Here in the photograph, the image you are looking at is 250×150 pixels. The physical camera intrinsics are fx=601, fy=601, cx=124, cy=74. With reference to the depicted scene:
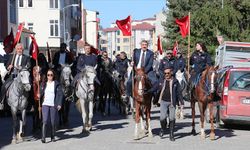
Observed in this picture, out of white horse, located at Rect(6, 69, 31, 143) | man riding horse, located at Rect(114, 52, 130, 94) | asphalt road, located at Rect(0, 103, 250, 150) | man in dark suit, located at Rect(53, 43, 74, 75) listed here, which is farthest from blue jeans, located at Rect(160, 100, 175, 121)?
man riding horse, located at Rect(114, 52, 130, 94)

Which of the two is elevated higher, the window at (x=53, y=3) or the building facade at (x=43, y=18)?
the window at (x=53, y=3)

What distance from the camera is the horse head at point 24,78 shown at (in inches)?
581

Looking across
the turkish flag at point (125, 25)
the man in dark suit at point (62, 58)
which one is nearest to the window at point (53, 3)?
the man in dark suit at point (62, 58)

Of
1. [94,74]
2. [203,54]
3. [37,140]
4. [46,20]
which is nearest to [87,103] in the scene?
[94,74]

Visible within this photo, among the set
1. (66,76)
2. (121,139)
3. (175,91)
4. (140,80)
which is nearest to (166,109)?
(175,91)

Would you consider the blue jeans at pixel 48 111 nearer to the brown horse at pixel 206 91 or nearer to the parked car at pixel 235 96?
the brown horse at pixel 206 91

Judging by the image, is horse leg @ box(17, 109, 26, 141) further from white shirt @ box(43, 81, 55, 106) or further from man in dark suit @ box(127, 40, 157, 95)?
man in dark suit @ box(127, 40, 157, 95)

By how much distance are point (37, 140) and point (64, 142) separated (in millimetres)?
906

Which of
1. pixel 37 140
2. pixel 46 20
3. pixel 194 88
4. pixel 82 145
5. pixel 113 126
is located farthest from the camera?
pixel 46 20

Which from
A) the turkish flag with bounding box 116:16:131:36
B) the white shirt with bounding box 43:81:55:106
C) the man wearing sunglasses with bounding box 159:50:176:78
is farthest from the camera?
the man wearing sunglasses with bounding box 159:50:176:78

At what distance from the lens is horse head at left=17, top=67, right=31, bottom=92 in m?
14.8

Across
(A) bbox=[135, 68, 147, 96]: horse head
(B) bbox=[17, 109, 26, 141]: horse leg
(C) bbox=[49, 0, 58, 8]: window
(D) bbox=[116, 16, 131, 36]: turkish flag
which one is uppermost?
(C) bbox=[49, 0, 58, 8]: window

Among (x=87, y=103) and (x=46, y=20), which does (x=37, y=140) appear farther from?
(x=46, y=20)

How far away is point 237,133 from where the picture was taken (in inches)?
683
